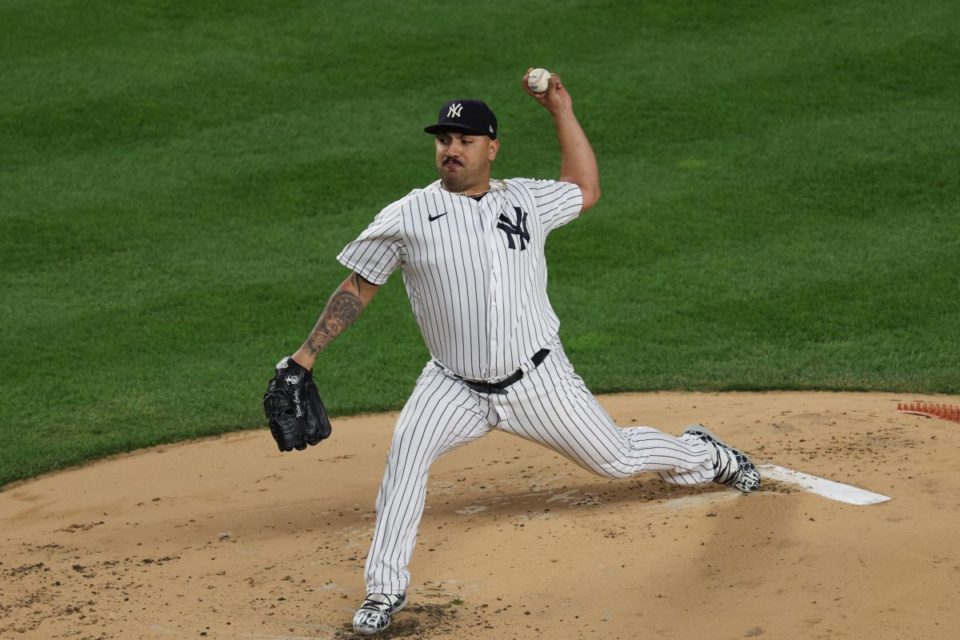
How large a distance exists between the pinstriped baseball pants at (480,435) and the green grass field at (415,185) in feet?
7.49

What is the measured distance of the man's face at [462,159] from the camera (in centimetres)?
494

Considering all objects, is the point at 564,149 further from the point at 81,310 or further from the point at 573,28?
the point at 573,28

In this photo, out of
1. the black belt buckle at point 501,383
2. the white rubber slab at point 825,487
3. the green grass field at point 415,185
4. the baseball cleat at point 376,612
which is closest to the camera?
the baseball cleat at point 376,612

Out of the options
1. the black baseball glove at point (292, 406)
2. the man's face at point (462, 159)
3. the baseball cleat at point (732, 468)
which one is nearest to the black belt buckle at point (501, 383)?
the black baseball glove at point (292, 406)

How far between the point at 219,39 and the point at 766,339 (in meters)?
5.93

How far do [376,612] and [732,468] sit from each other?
5.29 ft

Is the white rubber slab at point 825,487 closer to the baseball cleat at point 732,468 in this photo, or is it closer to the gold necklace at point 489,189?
the baseball cleat at point 732,468

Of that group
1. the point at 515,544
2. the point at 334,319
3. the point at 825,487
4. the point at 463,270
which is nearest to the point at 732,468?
the point at 825,487

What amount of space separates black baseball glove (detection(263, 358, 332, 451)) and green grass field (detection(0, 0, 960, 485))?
2350 mm

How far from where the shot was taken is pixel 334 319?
4926 mm

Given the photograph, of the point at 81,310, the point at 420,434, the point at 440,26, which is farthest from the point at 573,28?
the point at 420,434

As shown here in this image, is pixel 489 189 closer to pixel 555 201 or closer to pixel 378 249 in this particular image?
pixel 555 201

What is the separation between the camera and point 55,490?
646 centimetres

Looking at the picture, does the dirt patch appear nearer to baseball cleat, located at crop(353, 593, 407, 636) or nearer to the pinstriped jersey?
baseball cleat, located at crop(353, 593, 407, 636)
